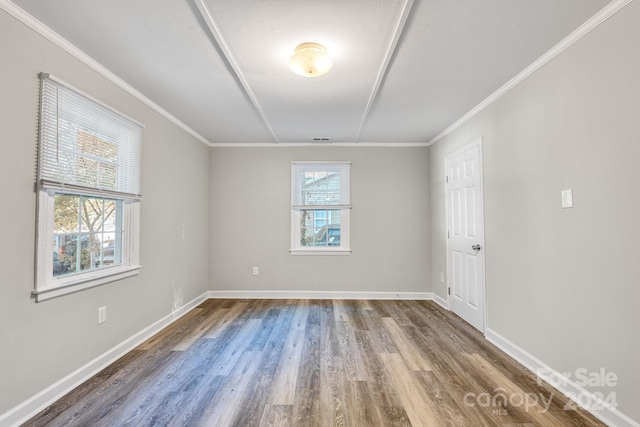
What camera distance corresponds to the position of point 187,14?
177 cm

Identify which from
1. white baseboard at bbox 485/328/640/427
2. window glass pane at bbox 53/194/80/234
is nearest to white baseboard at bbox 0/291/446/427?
window glass pane at bbox 53/194/80/234

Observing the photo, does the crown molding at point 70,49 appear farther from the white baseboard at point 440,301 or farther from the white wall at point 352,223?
the white baseboard at point 440,301

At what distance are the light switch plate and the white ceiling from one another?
1.04 meters

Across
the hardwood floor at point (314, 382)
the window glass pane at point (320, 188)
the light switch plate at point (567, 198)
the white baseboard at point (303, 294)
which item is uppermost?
the window glass pane at point (320, 188)

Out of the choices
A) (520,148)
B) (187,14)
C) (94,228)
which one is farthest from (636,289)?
(94,228)

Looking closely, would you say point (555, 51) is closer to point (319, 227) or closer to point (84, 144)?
point (319, 227)

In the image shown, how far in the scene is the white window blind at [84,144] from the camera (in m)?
1.93

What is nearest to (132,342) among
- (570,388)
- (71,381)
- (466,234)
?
(71,381)

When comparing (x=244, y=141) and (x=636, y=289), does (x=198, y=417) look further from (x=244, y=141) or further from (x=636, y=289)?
(x=244, y=141)

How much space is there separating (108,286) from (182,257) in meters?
1.32

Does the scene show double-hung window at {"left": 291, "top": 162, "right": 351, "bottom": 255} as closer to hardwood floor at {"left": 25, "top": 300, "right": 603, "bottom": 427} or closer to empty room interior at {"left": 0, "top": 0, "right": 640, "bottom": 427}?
empty room interior at {"left": 0, "top": 0, "right": 640, "bottom": 427}

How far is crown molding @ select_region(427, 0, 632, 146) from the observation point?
1702 millimetres

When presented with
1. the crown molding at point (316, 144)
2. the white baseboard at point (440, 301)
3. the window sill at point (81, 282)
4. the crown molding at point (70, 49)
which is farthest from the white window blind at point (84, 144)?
the white baseboard at point (440, 301)

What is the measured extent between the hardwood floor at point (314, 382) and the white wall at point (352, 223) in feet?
4.07
